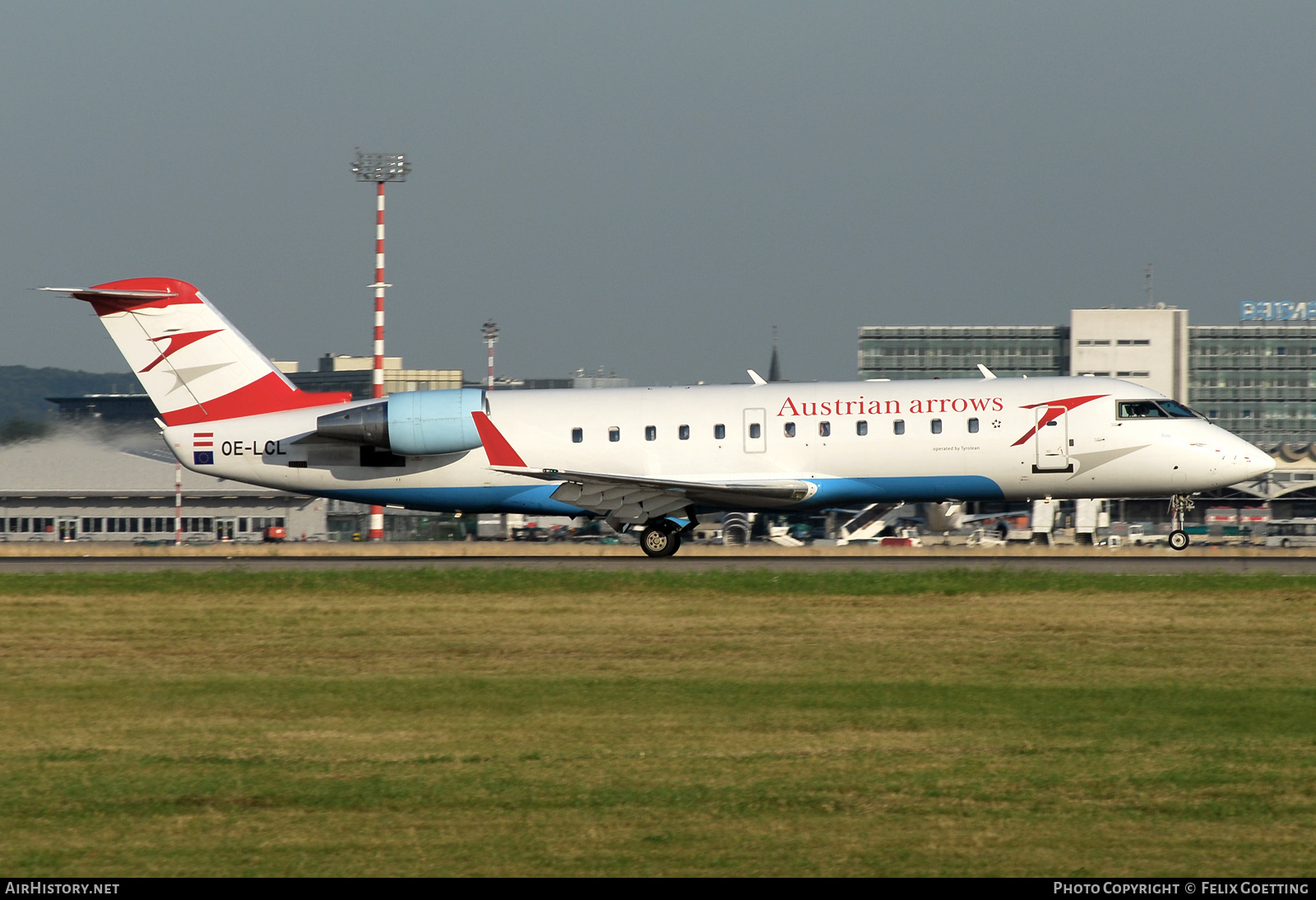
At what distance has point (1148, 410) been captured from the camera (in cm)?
2720

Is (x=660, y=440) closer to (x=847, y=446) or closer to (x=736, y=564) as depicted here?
(x=736, y=564)

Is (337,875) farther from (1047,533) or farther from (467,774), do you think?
(1047,533)

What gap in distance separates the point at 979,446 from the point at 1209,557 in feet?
17.7

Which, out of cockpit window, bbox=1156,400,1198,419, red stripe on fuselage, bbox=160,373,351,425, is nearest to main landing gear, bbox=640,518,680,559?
red stripe on fuselage, bbox=160,373,351,425

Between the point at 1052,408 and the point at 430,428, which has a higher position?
the point at 1052,408

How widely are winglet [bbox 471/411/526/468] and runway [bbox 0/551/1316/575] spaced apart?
208 centimetres

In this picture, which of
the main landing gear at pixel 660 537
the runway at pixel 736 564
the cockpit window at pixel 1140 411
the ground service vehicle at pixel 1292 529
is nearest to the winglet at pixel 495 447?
the runway at pixel 736 564

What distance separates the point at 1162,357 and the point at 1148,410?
380ft

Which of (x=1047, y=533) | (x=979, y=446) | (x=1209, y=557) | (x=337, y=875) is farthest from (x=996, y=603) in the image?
(x=1047, y=533)

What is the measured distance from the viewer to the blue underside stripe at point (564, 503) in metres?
27.1

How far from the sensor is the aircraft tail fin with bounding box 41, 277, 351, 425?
2889cm

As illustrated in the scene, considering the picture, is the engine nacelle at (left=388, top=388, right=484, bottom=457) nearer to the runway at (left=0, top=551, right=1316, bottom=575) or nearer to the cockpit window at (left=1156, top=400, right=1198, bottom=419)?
the runway at (left=0, top=551, right=1316, bottom=575)

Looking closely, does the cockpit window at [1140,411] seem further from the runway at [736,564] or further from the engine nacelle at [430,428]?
Answer: the engine nacelle at [430,428]

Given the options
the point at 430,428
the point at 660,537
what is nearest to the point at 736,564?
the point at 660,537
